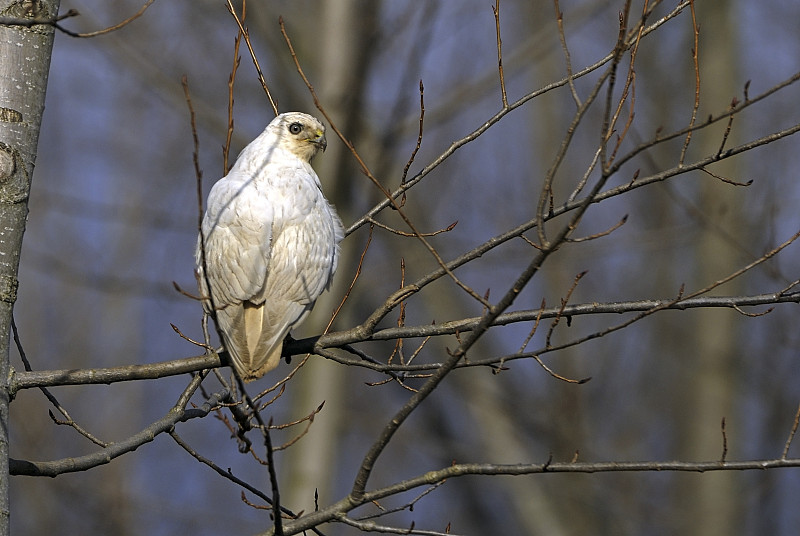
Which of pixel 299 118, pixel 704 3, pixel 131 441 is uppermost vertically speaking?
pixel 704 3

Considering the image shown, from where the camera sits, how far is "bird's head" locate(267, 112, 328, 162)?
475 centimetres

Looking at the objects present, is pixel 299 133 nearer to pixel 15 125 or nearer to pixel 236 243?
pixel 236 243

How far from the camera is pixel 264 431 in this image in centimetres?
259

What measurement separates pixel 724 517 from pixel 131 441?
348 inches

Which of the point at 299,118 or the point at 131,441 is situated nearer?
the point at 131,441

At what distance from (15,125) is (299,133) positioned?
192 cm

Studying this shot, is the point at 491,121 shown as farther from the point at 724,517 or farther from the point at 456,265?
the point at 724,517

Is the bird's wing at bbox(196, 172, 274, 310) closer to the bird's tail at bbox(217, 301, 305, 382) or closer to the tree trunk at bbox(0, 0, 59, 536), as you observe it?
the bird's tail at bbox(217, 301, 305, 382)

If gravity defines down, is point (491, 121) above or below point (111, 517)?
below

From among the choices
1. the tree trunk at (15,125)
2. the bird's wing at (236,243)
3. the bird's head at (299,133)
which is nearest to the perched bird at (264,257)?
the bird's wing at (236,243)

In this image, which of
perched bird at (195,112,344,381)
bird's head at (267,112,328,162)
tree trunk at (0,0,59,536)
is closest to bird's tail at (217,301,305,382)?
perched bird at (195,112,344,381)

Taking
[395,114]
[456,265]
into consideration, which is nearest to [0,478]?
[456,265]

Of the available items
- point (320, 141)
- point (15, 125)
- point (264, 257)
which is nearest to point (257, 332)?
point (264, 257)

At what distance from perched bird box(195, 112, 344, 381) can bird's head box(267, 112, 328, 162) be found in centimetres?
40
